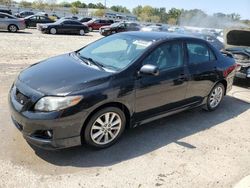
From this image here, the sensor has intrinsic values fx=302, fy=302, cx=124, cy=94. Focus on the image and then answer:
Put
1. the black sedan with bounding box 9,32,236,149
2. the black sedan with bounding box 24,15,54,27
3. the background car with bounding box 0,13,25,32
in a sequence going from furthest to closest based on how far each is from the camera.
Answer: the black sedan with bounding box 24,15,54,27 → the background car with bounding box 0,13,25,32 → the black sedan with bounding box 9,32,236,149

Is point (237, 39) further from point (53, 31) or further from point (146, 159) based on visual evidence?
point (53, 31)

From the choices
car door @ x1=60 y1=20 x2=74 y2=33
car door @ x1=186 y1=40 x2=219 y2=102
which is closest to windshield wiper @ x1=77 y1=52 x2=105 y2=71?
car door @ x1=186 y1=40 x2=219 y2=102

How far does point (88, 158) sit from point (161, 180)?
1032 mm

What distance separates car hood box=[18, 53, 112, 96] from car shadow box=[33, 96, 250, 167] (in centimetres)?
92

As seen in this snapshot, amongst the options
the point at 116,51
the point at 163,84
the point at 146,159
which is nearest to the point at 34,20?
the point at 116,51

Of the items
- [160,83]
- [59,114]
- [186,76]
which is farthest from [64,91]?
[186,76]

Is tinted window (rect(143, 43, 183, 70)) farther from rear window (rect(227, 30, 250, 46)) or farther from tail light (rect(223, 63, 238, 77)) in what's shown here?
rear window (rect(227, 30, 250, 46))

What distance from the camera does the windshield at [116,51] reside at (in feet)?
15.2

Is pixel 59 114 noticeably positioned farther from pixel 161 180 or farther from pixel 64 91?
pixel 161 180

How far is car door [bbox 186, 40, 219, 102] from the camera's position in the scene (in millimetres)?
5418

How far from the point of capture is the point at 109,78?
4.21m

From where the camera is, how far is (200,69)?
5.57m

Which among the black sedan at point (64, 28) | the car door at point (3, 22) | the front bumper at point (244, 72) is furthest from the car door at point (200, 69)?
the black sedan at point (64, 28)

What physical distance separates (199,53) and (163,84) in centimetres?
133
